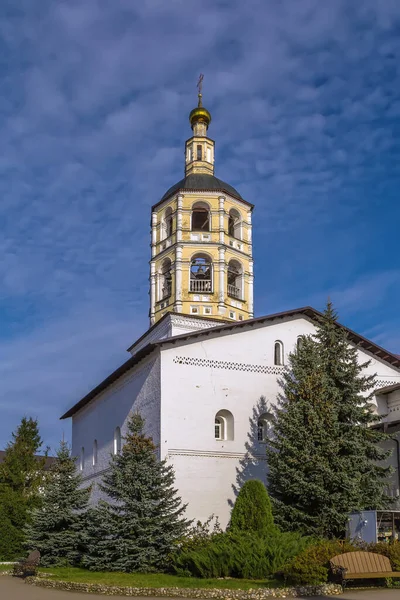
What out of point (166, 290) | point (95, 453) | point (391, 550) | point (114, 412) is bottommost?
point (391, 550)

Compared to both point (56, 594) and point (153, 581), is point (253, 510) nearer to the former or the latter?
point (153, 581)

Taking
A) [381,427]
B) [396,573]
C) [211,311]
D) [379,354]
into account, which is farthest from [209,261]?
[396,573]

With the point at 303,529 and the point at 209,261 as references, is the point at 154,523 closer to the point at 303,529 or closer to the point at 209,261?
the point at 303,529

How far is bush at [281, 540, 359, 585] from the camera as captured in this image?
16.3 m

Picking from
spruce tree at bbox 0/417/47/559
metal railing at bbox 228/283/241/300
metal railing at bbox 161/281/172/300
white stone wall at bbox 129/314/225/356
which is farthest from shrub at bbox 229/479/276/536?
metal railing at bbox 161/281/172/300

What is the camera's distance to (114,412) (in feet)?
109

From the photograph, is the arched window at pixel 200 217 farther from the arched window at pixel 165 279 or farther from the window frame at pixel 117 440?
the window frame at pixel 117 440

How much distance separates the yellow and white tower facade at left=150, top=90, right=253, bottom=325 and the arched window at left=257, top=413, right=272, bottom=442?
24.5 ft

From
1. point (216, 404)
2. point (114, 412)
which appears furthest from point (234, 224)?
point (216, 404)

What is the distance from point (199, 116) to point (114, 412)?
1951 centimetres

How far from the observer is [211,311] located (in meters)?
34.8

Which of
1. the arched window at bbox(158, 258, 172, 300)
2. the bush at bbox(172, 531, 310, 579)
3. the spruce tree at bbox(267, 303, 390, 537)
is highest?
the arched window at bbox(158, 258, 172, 300)

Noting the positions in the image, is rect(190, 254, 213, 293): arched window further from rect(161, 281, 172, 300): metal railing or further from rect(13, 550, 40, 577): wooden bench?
rect(13, 550, 40, 577): wooden bench

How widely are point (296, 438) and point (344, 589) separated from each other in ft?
23.7
